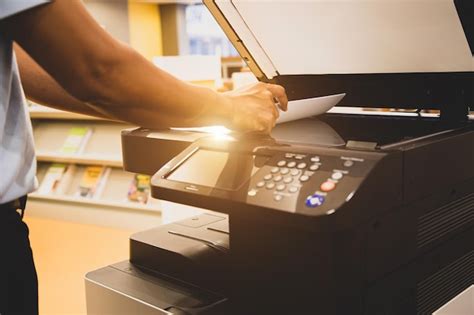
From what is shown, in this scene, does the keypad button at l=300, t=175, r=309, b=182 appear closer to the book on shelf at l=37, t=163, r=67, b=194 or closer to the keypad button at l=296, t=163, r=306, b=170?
the keypad button at l=296, t=163, r=306, b=170

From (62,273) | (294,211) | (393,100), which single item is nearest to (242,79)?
(62,273)

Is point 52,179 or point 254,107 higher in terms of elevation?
point 254,107

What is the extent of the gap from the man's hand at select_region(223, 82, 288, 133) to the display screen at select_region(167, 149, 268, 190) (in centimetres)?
6

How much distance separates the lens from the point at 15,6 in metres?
0.71

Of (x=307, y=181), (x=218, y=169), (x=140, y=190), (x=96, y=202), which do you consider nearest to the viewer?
(x=307, y=181)

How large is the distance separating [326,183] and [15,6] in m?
0.49

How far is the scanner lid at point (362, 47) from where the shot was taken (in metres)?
1.05

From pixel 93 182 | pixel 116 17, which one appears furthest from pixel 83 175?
pixel 116 17

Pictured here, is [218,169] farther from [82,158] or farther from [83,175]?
[83,175]

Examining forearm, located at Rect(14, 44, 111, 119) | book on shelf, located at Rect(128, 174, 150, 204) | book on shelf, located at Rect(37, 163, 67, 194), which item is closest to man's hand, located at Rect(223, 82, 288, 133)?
forearm, located at Rect(14, 44, 111, 119)

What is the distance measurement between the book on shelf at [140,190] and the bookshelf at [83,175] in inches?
0.4

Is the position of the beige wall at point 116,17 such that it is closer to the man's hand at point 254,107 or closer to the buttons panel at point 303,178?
the man's hand at point 254,107

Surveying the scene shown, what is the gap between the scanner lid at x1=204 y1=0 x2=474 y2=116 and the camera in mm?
1053

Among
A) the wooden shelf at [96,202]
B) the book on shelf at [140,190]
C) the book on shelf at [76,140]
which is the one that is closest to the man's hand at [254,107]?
the wooden shelf at [96,202]
